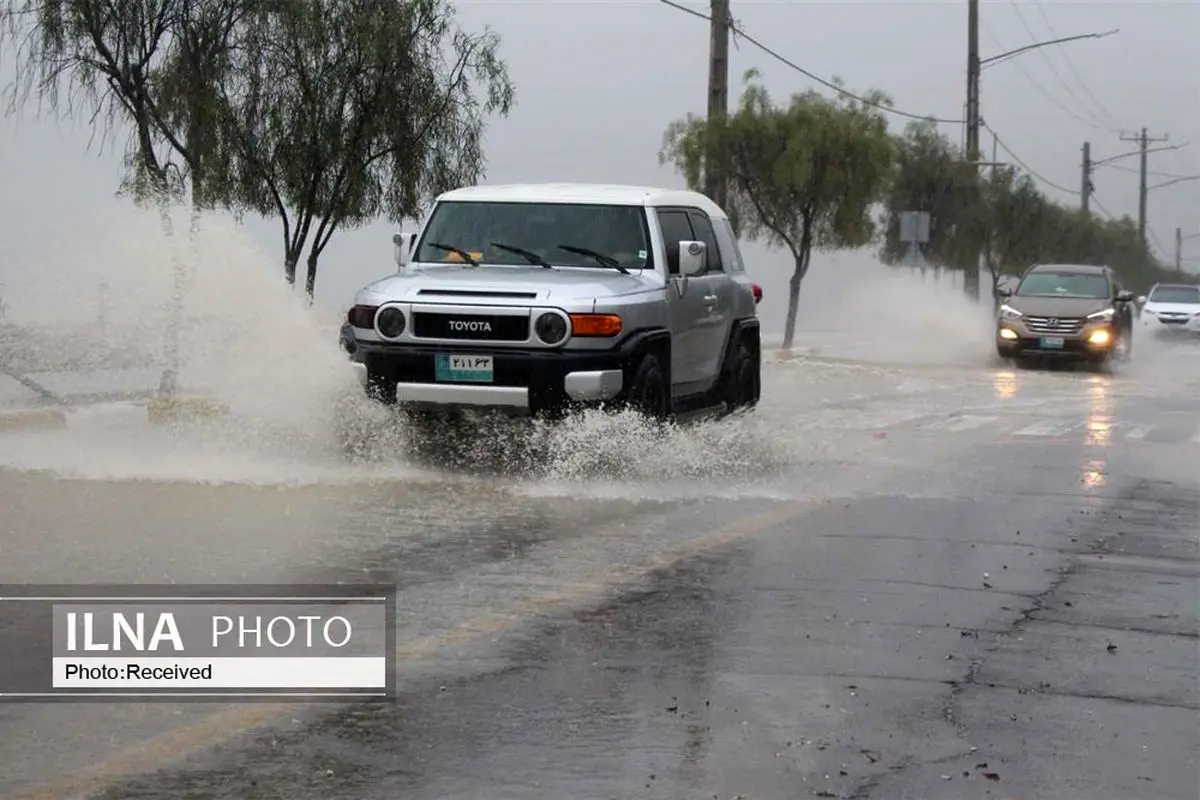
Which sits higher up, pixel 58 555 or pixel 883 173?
pixel 883 173

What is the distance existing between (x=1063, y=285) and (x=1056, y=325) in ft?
5.80

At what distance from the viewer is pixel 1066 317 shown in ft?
93.4

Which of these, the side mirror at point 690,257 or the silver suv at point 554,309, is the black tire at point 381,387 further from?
the side mirror at point 690,257

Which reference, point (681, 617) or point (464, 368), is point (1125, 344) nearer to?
point (464, 368)

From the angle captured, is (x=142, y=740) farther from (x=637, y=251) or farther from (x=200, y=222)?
(x=200, y=222)

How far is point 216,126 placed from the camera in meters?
19.6

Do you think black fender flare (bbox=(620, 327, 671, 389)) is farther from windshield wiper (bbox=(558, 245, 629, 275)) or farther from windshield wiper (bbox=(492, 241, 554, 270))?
windshield wiper (bbox=(492, 241, 554, 270))

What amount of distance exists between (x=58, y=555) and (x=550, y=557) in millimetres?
2195

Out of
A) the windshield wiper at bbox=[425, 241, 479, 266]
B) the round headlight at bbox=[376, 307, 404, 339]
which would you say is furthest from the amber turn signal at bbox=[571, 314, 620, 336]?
the windshield wiper at bbox=[425, 241, 479, 266]

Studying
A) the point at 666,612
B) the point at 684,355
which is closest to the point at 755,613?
the point at 666,612

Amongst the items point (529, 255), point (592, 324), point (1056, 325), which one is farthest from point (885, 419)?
point (1056, 325)

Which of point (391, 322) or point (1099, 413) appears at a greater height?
point (391, 322)

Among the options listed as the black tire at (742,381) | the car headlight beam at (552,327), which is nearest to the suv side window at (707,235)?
the black tire at (742,381)

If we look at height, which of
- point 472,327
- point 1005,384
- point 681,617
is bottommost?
point 1005,384
